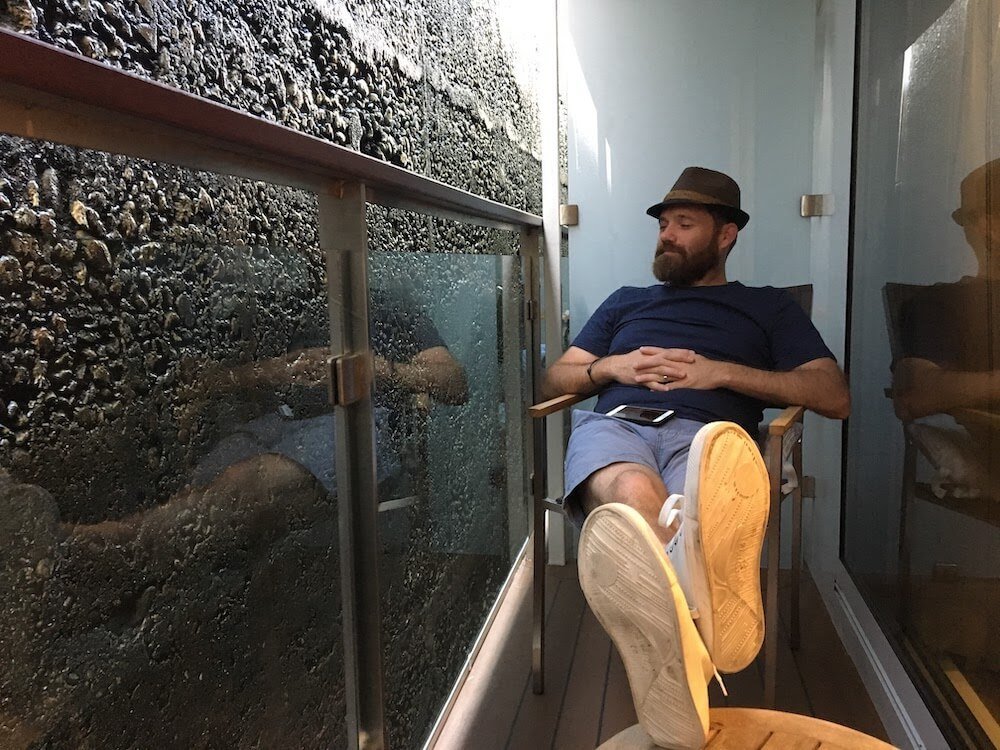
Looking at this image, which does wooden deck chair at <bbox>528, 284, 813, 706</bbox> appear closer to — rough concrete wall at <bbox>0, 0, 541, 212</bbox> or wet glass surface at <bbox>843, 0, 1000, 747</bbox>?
wet glass surface at <bbox>843, 0, 1000, 747</bbox>

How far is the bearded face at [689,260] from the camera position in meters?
2.26

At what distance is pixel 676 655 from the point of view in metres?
0.98

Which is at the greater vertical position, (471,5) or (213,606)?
(471,5)

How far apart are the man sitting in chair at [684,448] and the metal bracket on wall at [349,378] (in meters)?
0.43

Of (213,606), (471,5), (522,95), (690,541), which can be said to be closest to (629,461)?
(690,541)

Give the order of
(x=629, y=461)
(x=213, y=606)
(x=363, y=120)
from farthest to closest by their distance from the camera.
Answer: (x=629, y=461)
(x=363, y=120)
(x=213, y=606)

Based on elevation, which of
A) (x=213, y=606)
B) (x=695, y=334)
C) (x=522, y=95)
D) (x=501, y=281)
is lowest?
(x=213, y=606)

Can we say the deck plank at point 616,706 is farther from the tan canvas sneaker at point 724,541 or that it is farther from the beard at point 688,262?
the beard at point 688,262

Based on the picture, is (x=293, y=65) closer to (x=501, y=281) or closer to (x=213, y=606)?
(x=213, y=606)

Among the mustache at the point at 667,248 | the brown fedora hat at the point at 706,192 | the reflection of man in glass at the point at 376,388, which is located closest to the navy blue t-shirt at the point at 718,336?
the mustache at the point at 667,248

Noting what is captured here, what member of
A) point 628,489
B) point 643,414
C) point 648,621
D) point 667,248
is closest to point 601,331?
point 667,248

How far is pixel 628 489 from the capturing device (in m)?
1.65

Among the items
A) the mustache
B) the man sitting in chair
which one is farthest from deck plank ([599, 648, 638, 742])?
the mustache

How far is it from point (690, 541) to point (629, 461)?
0.70 m
